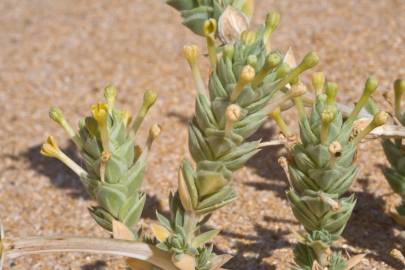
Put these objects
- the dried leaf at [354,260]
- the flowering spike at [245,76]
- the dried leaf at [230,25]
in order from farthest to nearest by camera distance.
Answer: the dried leaf at [230,25] < the dried leaf at [354,260] < the flowering spike at [245,76]

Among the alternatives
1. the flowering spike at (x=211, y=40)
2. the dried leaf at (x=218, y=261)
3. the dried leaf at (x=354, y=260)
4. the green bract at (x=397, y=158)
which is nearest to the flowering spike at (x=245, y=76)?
the flowering spike at (x=211, y=40)

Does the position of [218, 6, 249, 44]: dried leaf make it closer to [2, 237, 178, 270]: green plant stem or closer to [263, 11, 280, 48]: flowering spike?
[263, 11, 280, 48]: flowering spike

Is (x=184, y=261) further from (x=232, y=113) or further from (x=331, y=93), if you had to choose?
(x=331, y=93)

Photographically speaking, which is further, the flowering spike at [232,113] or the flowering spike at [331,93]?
the flowering spike at [331,93]

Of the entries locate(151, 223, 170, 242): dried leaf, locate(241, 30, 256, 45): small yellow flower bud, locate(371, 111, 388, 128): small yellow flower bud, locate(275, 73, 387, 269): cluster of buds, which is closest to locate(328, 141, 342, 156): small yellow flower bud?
locate(275, 73, 387, 269): cluster of buds

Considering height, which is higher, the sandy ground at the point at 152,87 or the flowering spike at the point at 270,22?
the flowering spike at the point at 270,22

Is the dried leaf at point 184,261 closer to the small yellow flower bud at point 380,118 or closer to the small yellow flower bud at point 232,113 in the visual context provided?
the small yellow flower bud at point 232,113
